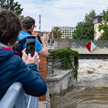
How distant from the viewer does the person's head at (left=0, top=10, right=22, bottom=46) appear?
1269 mm

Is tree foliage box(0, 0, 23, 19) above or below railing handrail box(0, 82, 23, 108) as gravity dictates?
above

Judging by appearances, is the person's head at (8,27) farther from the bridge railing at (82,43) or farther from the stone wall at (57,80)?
the bridge railing at (82,43)

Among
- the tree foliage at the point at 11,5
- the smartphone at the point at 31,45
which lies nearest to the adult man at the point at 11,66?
the smartphone at the point at 31,45

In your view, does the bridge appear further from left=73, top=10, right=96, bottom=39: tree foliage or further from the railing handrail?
left=73, top=10, right=96, bottom=39: tree foliage

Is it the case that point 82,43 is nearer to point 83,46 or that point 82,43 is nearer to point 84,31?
point 83,46

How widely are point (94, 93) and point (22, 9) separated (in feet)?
62.6

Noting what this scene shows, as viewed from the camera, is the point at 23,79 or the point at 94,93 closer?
the point at 23,79

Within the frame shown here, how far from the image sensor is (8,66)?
113 centimetres

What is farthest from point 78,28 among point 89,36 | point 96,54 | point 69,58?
point 69,58

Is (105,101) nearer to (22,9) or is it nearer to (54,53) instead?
(54,53)

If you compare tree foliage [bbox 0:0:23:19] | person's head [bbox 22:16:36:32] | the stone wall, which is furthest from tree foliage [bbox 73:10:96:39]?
person's head [bbox 22:16:36:32]

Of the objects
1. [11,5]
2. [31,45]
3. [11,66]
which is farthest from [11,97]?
[11,5]

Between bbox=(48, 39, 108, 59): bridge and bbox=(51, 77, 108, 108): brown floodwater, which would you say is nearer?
bbox=(51, 77, 108, 108): brown floodwater

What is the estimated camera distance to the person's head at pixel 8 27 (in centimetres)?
127
